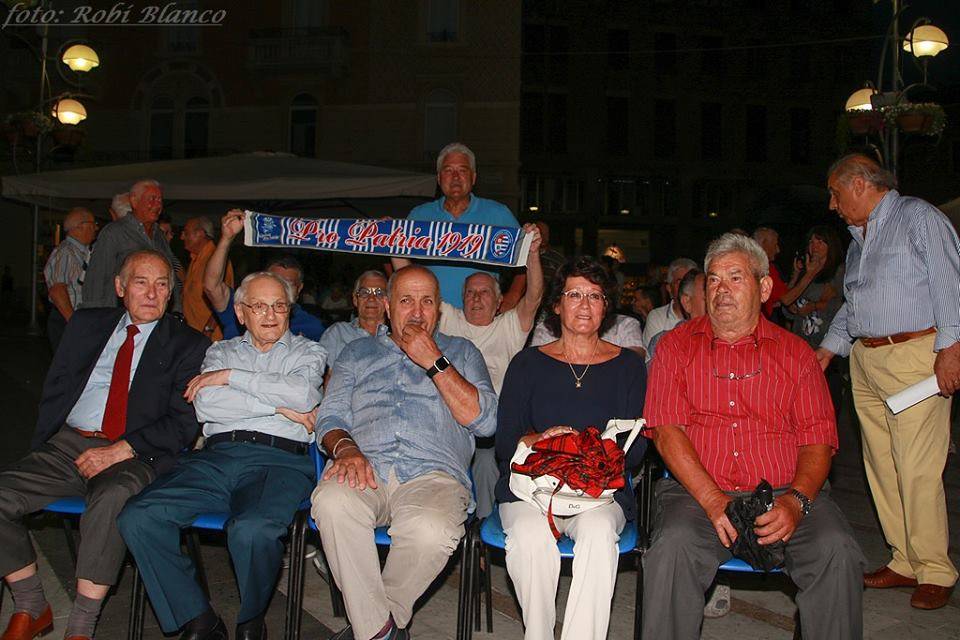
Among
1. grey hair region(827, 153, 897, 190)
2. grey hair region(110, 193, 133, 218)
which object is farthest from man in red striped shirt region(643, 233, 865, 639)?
grey hair region(110, 193, 133, 218)

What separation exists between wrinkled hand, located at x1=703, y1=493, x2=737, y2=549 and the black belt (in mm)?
1723

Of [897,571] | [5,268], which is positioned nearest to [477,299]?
[897,571]

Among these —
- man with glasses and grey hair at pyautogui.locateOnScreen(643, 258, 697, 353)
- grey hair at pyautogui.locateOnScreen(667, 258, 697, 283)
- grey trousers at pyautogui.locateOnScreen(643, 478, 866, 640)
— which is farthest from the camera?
grey hair at pyautogui.locateOnScreen(667, 258, 697, 283)

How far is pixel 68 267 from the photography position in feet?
23.9

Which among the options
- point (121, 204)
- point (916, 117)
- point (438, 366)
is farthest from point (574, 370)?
point (916, 117)

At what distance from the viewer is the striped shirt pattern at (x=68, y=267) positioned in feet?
23.9

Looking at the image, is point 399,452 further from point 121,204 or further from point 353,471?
point 121,204

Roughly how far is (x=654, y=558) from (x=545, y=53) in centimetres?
2868

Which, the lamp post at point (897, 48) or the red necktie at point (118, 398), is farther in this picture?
the lamp post at point (897, 48)

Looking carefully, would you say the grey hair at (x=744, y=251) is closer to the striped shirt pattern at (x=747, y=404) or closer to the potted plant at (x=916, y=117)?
the striped shirt pattern at (x=747, y=404)

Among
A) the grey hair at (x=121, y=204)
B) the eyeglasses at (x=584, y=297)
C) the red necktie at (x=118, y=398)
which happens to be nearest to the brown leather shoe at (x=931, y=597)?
the eyeglasses at (x=584, y=297)

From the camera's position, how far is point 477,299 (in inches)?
182

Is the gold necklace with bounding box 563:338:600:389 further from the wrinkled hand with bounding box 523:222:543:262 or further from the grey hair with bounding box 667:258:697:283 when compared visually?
the grey hair with bounding box 667:258:697:283

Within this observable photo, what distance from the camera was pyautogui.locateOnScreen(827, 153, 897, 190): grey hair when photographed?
3951 millimetres
